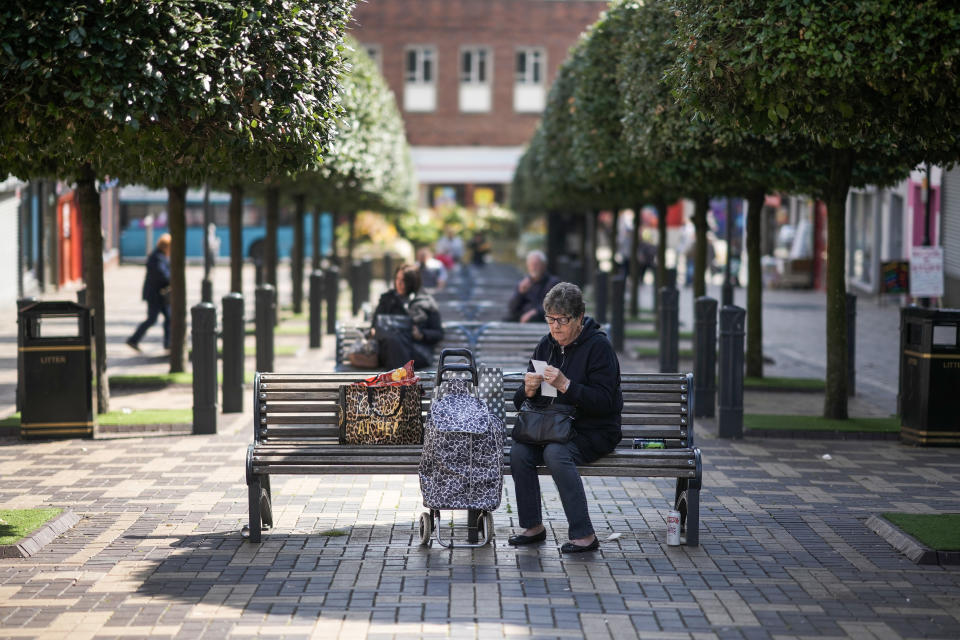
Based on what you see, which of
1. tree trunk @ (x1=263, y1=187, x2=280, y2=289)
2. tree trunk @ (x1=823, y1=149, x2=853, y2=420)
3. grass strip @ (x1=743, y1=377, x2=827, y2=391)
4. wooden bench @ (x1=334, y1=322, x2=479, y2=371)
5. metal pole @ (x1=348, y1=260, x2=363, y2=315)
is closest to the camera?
tree trunk @ (x1=823, y1=149, x2=853, y2=420)

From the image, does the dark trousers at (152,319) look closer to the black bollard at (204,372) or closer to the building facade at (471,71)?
the black bollard at (204,372)

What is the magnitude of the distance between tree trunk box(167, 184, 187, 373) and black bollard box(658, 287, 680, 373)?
547 cm

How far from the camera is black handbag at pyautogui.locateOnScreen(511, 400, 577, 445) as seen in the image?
7.41 metres

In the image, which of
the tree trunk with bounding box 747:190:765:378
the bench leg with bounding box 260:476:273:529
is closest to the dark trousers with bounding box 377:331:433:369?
the bench leg with bounding box 260:476:273:529

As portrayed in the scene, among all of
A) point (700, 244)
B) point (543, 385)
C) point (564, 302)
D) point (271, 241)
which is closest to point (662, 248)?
point (700, 244)

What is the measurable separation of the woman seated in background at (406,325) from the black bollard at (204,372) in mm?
1507

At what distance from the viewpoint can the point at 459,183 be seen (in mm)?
64000

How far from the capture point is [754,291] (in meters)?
16.0

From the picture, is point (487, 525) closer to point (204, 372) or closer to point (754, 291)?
point (204, 372)

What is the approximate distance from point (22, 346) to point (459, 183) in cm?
5310

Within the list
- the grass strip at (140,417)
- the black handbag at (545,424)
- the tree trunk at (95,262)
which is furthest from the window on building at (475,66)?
the black handbag at (545,424)

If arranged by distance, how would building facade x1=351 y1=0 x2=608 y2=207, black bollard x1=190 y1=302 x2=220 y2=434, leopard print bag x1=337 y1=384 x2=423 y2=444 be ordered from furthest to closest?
building facade x1=351 y1=0 x2=608 y2=207, black bollard x1=190 y1=302 x2=220 y2=434, leopard print bag x1=337 y1=384 x2=423 y2=444

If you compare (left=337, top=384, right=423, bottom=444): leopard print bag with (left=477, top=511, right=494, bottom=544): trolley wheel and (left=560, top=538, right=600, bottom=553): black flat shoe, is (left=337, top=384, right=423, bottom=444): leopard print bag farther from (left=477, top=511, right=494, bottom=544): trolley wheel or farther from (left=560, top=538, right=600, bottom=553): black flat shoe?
(left=560, top=538, right=600, bottom=553): black flat shoe

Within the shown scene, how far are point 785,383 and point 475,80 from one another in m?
49.0
